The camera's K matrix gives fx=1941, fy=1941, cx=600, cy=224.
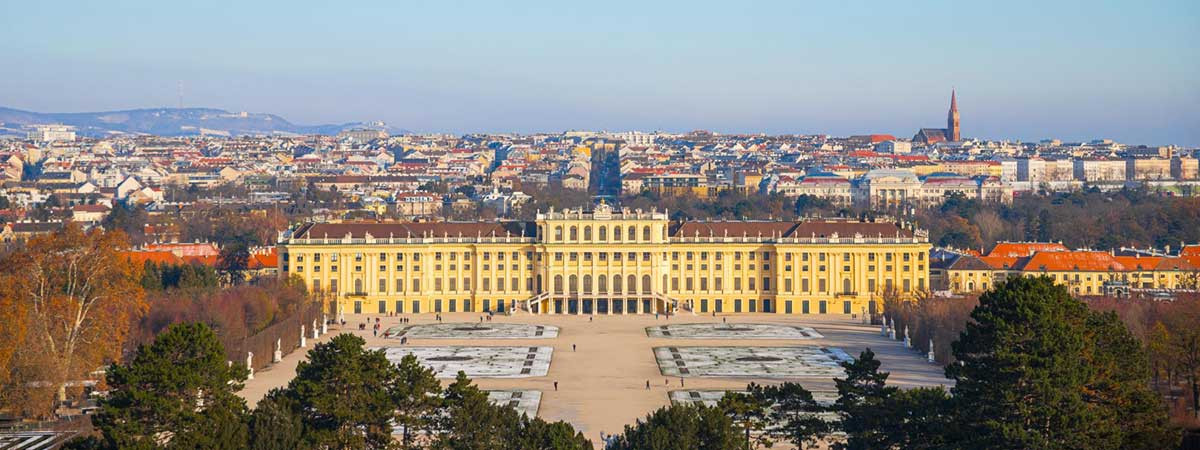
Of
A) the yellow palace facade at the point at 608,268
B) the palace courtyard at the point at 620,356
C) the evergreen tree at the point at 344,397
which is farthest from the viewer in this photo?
the yellow palace facade at the point at 608,268

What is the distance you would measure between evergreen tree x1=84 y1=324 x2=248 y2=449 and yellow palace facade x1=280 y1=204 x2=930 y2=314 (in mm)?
44716

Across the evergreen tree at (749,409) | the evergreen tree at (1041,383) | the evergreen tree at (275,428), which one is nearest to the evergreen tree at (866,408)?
the evergreen tree at (749,409)

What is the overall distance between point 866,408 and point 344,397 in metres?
10.8

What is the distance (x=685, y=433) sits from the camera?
37.8 m

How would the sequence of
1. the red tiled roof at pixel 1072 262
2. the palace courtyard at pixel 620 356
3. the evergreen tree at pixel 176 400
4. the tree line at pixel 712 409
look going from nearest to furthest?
the evergreen tree at pixel 176 400, the tree line at pixel 712 409, the palace courtyard at pixel 620 356, the red tiled roof at pixel 1072 262

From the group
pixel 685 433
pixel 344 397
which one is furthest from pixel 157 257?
pixel 685 433

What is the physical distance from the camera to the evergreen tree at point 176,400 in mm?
36938

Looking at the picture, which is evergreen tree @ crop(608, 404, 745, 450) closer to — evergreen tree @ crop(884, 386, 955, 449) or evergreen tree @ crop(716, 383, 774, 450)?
evergreen tree @ crop(716, 383, 774, 450)

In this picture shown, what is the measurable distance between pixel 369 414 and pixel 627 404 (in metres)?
14.4

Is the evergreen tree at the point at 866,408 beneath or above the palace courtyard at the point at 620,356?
above

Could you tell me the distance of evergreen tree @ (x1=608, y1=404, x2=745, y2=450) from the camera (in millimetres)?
37381

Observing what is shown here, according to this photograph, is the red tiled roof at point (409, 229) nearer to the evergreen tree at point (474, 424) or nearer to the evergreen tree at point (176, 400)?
the evergreen tree at point (474, 424)

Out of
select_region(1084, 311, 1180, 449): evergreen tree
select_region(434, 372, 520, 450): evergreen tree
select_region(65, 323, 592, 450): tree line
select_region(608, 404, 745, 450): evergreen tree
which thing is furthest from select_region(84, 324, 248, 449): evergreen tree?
select_region(1084, 311, 1180, 449): evergreen tree

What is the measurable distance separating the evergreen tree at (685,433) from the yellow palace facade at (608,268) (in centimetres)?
4520
